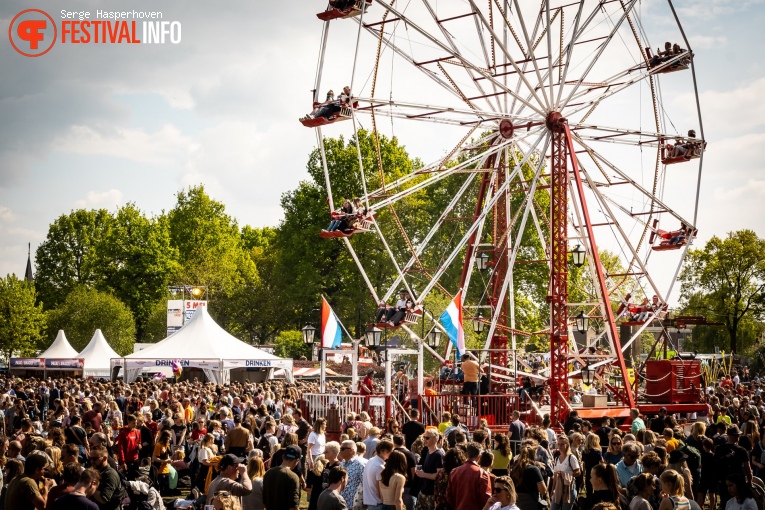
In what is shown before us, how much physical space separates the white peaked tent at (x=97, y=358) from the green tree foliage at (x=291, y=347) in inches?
519

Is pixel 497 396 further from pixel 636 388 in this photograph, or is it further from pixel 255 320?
pixel 255 320

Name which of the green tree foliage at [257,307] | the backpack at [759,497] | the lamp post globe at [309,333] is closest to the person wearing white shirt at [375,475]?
the backpack at [759,497]

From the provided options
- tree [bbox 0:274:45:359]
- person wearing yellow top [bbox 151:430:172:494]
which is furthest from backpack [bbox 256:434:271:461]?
tree [bbox 0:274:45:359]

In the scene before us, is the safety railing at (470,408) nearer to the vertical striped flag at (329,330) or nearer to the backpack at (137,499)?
the vertical striped flag at (329,330)

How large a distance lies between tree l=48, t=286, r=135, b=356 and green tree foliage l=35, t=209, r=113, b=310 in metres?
6.92

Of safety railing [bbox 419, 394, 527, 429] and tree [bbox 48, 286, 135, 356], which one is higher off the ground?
tree [bbox 48, 286, 135, 356]

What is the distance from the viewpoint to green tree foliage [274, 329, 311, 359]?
61375 millimetres

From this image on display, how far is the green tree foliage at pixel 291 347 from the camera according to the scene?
61.4 metres

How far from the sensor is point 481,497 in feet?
32.2

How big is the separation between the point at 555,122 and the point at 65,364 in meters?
33.7

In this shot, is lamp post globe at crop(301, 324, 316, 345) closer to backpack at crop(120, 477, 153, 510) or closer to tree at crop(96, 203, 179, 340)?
backpack at crop(120, 477, 153, 510)

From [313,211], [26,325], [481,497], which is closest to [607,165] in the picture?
[481,497]

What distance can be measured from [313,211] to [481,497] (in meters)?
50.5

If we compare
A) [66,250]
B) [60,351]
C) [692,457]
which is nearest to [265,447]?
[692,457]
